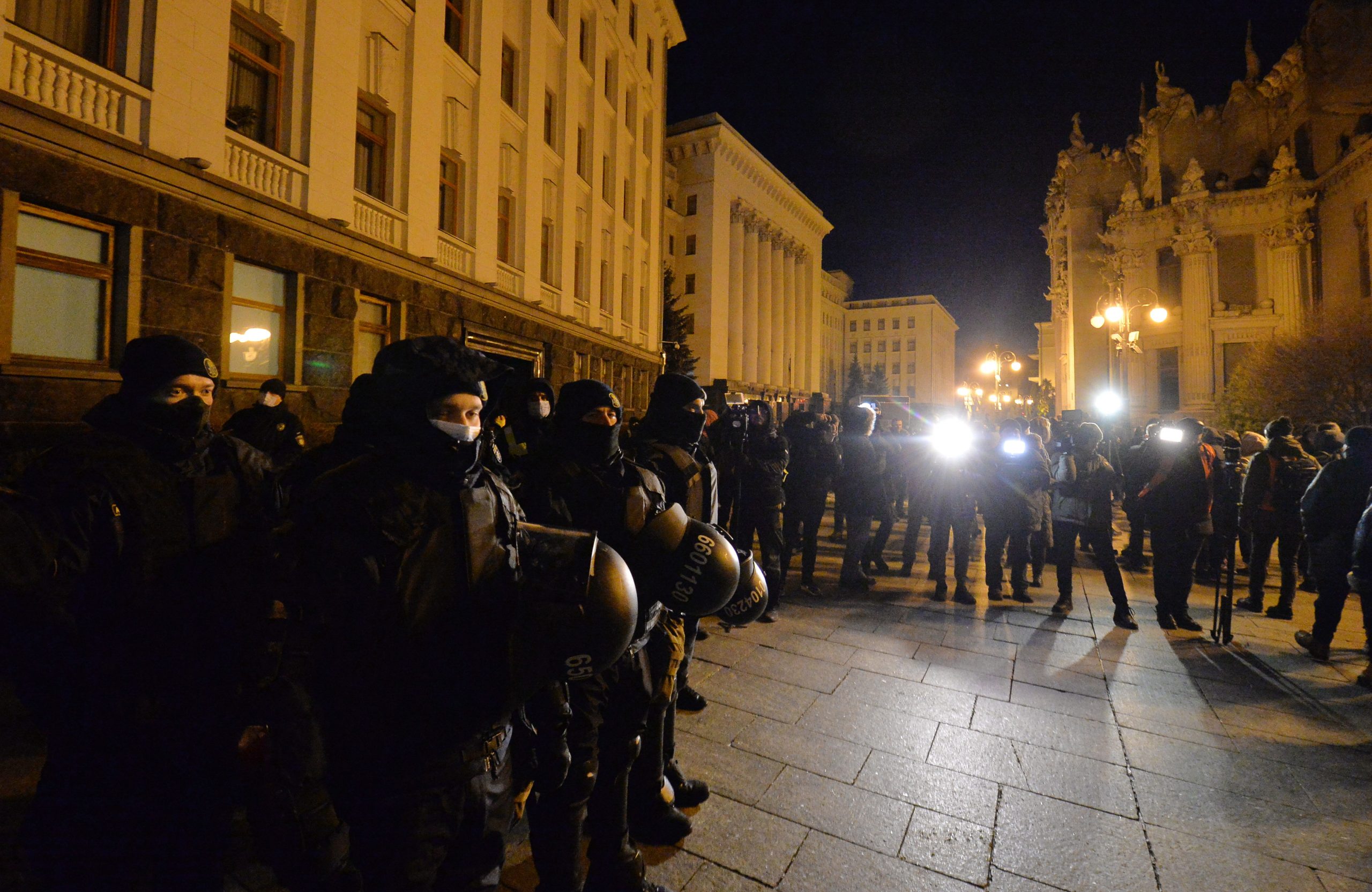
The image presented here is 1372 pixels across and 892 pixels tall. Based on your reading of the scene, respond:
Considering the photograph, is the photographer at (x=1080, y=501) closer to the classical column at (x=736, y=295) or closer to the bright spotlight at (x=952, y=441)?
the bright spotlight at (x=952, y=441)

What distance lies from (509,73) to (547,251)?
4.50 metres

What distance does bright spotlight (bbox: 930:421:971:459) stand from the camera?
7.25 meters

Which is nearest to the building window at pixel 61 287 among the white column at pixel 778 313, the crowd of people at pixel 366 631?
the crowd of people at pixel 366 631

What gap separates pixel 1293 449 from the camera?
6.84 meters

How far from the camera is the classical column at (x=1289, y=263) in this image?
1379 inches

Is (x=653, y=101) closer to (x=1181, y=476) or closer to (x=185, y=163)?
(x=185, y=163)

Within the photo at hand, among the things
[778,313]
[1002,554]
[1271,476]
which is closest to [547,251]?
[1002,554]

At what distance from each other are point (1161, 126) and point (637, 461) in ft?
179

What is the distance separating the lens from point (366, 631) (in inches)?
57.9

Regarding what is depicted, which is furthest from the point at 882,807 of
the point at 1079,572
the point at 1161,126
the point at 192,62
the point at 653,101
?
the point at 1161,126

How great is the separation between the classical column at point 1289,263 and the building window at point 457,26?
44.2m

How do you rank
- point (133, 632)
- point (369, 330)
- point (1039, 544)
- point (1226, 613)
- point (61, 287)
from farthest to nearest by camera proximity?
point (369, 330) → point (1039, 544) → point (61, 287) → point (1226, 613) → point (133, 632)

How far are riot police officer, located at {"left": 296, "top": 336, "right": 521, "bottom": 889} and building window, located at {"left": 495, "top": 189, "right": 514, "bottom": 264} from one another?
14.9 metres

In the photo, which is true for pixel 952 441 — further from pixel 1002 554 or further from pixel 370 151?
pixel 370 151
